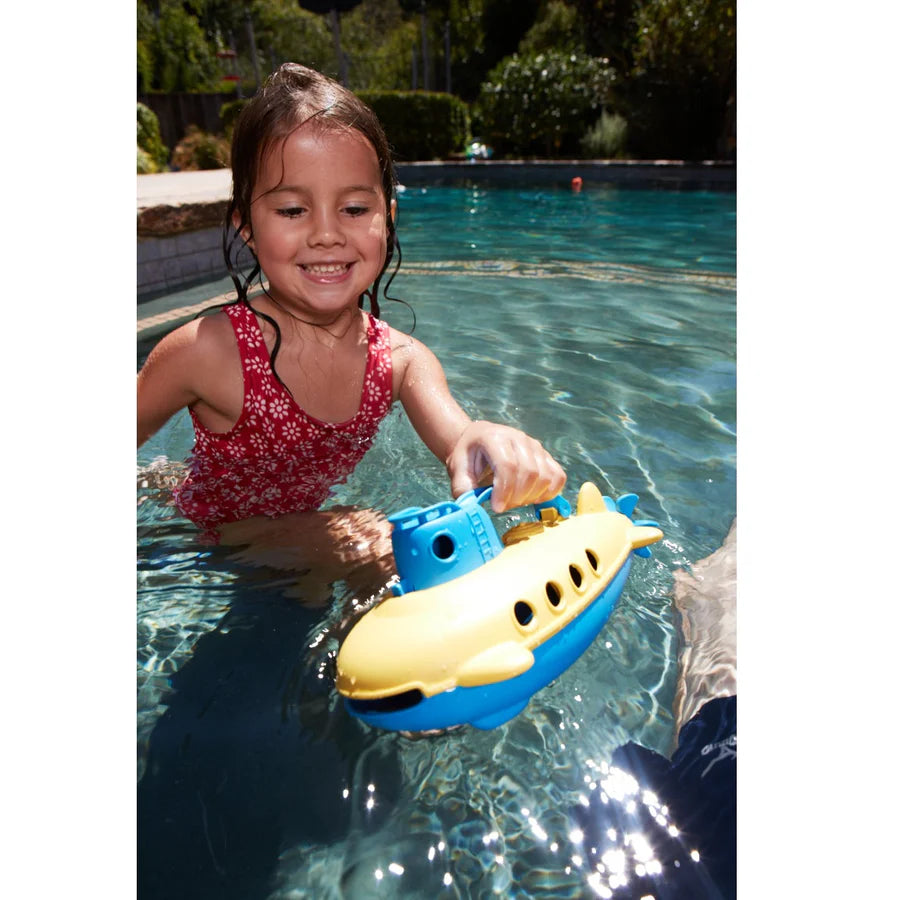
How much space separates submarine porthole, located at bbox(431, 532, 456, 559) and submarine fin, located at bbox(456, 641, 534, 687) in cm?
28

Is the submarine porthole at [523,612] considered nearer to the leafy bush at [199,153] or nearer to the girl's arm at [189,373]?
the girl's arm at [189,373]

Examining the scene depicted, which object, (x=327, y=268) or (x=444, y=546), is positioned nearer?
(x=444, y=546)

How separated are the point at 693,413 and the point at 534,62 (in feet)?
58.6

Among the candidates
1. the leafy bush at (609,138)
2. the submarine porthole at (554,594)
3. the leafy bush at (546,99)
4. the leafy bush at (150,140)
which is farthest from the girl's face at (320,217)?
the leafy bush at (546,99)

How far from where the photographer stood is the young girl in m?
2.05

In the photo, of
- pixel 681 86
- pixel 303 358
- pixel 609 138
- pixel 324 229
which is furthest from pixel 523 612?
pixel 681 86

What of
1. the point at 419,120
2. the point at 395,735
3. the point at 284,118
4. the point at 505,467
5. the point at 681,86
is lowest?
the point at 395,735

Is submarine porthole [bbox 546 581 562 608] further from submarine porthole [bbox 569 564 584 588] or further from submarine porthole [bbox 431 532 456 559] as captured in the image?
submarine porthole [bbox 431 532 456 559]

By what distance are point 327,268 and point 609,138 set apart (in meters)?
17.5

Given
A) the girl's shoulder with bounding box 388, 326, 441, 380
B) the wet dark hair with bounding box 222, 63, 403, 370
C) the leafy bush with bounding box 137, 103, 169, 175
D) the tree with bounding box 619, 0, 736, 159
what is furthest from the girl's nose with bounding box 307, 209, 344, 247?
the tree with bounding box 619, 0, 736, 159

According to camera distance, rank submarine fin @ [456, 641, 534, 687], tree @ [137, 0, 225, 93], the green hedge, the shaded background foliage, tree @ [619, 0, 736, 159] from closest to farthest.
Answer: submarine fin @ [456, 641, 534, 687], tree @ [619, 0, 736, 159], the shaded background foliage, the green hedge, tree @ [137, 0, 225, 93]

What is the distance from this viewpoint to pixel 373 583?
90.2 inches

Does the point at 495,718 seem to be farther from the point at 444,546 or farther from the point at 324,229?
the point at 324,229

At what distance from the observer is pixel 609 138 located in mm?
17891
